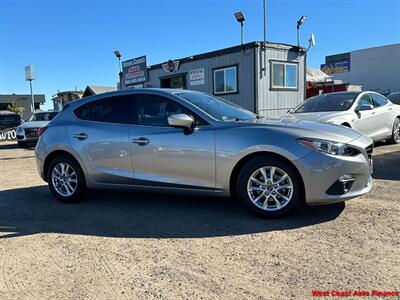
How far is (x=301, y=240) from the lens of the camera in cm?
387

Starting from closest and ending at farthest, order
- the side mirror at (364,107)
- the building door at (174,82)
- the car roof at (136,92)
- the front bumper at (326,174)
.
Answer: the front bumper at (326,174) < the car roof at (136,92) < the side mirror at (364,107) < the building door at (174,82)

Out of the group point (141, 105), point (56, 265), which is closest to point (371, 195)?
point (141, 105)

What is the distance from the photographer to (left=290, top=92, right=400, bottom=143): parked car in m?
8.34

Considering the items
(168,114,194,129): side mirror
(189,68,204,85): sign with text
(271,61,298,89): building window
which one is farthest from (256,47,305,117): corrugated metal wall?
(168,114,194,129): side mirror

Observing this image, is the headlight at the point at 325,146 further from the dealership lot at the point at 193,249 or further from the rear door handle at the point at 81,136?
the rear door handle at the point at 81,136

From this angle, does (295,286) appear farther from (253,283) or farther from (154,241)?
(154,241)

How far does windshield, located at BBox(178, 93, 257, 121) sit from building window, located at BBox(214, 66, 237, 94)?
1062 centimetres

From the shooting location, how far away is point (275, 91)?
15.9m

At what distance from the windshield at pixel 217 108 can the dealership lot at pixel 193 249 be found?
119 centimetres

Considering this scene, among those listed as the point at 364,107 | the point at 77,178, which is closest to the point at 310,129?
the point at 77,178

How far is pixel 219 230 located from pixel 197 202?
1226 mm

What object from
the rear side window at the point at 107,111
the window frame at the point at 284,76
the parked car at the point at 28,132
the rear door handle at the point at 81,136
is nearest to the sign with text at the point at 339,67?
the window frame at the point at 284,76

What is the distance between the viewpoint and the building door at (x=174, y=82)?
61.0ft

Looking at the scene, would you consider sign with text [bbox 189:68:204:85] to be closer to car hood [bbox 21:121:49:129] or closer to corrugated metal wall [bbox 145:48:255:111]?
corrugated metal wall [bbox 145:48:255:111]
